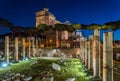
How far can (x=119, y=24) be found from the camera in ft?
202

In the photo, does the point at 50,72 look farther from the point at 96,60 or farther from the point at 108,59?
the point at 108,59

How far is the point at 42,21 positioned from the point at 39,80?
8216cm

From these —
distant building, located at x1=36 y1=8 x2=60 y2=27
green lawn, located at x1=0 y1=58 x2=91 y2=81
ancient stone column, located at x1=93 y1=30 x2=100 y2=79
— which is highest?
distant building, located at x1=36 y1=8 x2=60 y2=27

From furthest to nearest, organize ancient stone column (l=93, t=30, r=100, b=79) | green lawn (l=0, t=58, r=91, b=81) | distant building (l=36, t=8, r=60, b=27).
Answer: distant building (l=36, t=8, r=60, b=27)
green lawn (l=0, t=58, r=91, b=81)
ancient stone column (l=93, t=30, r=100, b=79)

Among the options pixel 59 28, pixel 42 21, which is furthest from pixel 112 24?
pixel 42 21

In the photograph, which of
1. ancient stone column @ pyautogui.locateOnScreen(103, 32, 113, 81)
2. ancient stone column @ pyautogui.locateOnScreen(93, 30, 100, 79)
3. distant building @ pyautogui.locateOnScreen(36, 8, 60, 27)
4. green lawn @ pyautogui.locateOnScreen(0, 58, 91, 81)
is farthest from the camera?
distant building @ pyautogui.locateOnScreen(36, 8, 60, 27)

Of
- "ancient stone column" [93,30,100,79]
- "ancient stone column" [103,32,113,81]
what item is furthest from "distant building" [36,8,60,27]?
"ancient stone column" [103,32,113,81]

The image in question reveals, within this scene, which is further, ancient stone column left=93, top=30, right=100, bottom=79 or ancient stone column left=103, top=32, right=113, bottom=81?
ancient stone column left=93, top=30, right=100, bottom=79

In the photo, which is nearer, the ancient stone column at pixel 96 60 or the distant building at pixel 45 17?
the ancient stone column at pixel 96 60

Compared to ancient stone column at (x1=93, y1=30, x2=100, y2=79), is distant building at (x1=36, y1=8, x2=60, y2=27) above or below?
above

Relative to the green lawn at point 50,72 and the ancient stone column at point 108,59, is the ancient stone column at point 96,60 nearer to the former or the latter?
the green lawn at point 50,72

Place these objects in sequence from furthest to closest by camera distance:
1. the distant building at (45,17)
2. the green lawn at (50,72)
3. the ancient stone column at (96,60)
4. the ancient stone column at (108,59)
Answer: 1. the distant building at (45,17)
2. the green lawn at (50,72)
3. the ancient stone column at (96,60)
4. the ancient stone column at (108,59)

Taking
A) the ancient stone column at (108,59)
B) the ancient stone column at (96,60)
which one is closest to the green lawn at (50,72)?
the ancient stone column at (96,60)

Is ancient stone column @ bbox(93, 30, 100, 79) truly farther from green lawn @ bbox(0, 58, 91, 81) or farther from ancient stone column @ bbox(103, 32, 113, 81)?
ancient stone column @ bbox(103, 32, 113, 81)
